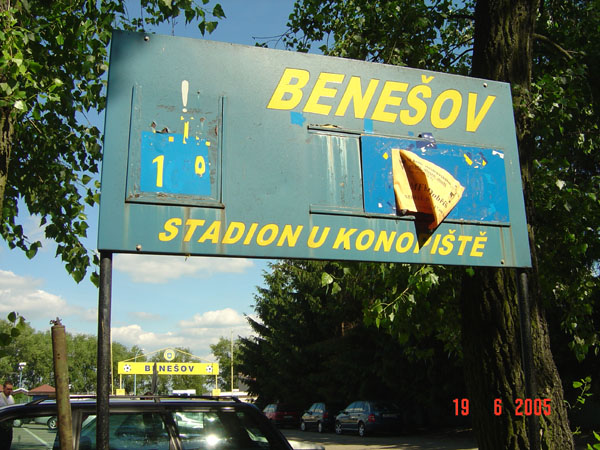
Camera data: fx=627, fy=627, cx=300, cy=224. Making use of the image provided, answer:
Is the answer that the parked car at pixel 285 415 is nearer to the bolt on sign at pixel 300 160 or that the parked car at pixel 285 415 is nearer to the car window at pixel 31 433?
the car window at pixel 31 433

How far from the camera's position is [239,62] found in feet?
14.2

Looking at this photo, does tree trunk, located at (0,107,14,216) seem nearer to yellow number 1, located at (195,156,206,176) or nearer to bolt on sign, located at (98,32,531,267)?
bolt on sign, located at (98,32,531,267)

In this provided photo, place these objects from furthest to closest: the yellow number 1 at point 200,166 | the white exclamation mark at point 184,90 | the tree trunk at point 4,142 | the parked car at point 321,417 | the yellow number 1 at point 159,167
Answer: the parked car at point 321,417 → the tree trunk at point 4,142 → the white exclamation mark at point 184,90 → the yellow number 1 at point 200,166 → the yellow number 1 at point 159,167

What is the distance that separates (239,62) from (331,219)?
1256mm

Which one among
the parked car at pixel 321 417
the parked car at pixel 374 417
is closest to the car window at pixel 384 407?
the parked car at pixel 374 417

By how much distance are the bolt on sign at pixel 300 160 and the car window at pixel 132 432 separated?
2.67 m

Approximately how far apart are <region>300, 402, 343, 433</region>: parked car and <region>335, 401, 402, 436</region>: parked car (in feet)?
13.1

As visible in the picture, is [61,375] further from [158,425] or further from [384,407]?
[384,407]

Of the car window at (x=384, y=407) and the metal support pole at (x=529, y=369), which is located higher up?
the metal support pole at (x=529, y=369)

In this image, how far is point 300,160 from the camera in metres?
4.30

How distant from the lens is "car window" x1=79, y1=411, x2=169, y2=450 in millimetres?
5588

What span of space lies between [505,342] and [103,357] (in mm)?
3693

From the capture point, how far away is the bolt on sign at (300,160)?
3.85 metres

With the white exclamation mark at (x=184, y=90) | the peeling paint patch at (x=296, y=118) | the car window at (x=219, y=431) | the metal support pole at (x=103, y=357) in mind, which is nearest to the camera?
the metal support pole at (x=103, y=357)
